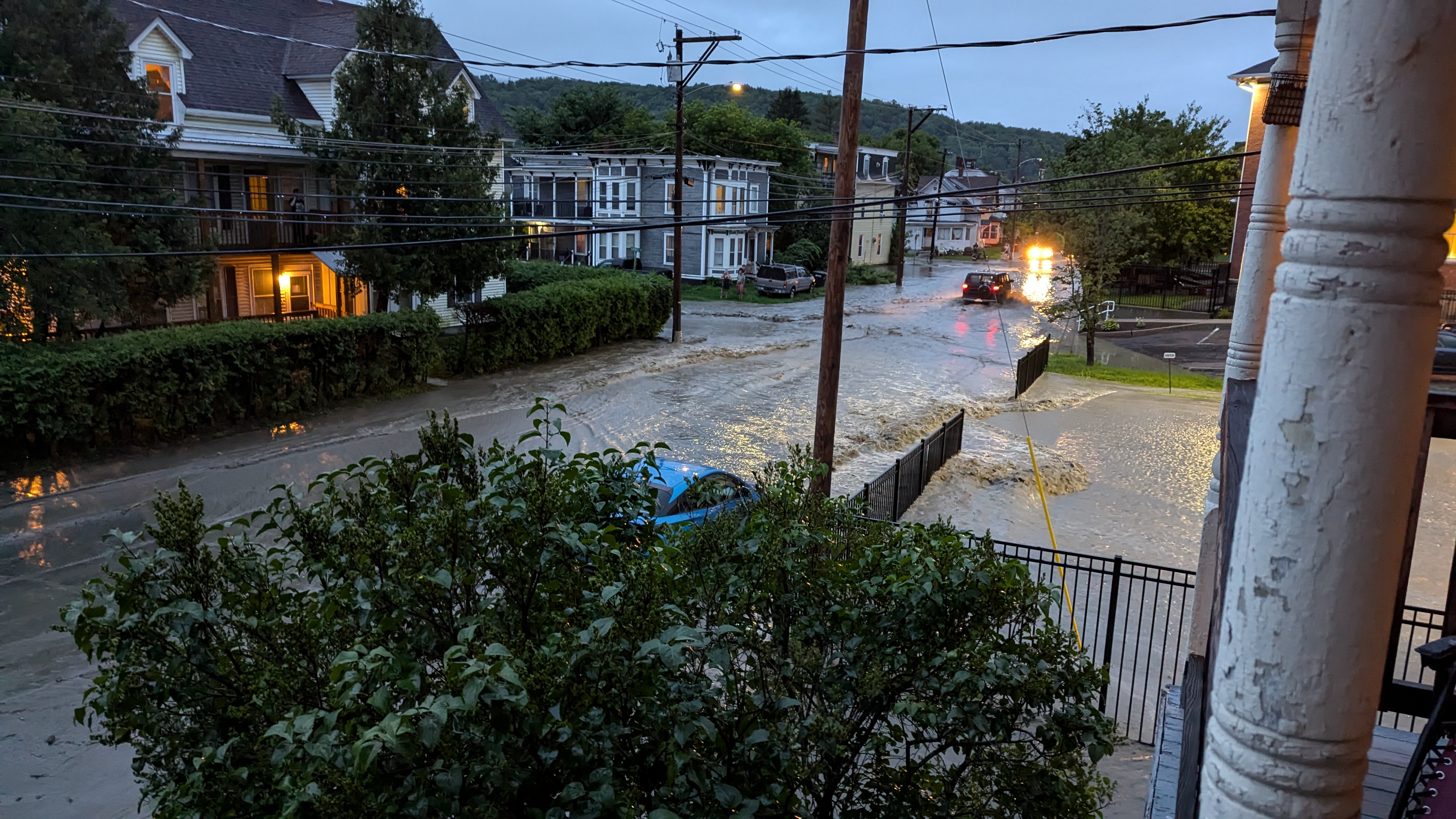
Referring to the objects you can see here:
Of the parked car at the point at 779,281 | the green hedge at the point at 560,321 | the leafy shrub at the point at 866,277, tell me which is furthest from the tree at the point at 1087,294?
the leafy shrub at the point at 866,277

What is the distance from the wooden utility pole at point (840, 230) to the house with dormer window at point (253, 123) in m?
16.8

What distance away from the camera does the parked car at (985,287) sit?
156ft

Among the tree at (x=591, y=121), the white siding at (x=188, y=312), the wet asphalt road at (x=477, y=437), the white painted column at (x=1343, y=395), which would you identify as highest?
the tree at (x=591, y=121)

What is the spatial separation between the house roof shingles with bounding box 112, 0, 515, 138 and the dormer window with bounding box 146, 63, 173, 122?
2.78 feet

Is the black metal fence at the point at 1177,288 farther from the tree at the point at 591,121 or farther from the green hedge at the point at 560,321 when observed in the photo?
the tree at the point at 591,121

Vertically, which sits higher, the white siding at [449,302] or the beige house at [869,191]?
the beige house at [869,191]

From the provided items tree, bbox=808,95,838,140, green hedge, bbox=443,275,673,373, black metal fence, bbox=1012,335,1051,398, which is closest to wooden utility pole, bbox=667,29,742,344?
green hedge, bbox=443,275,673,373

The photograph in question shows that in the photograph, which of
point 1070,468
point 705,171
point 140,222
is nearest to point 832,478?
point 1070,468

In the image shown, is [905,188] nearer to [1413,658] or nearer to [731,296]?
[731,296]

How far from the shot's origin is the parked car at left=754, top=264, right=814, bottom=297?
4866 centimetres

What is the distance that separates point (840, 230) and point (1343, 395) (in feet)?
32.7

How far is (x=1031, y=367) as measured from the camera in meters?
26.5

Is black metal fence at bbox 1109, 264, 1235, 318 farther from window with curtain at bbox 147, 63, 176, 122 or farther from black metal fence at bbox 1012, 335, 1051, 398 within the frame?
window with curtain at bbox 147, 63, 176, 122

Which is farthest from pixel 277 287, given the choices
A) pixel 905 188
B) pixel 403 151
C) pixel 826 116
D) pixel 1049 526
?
pixel 826 116
